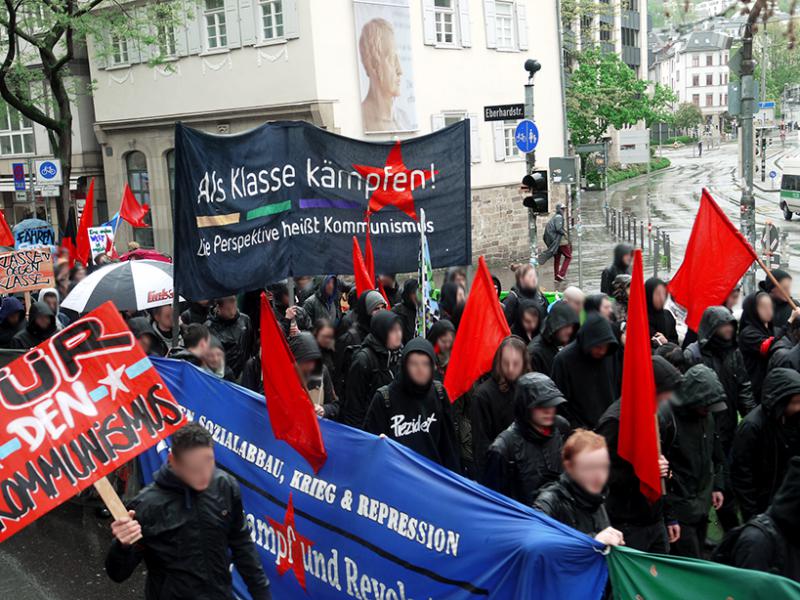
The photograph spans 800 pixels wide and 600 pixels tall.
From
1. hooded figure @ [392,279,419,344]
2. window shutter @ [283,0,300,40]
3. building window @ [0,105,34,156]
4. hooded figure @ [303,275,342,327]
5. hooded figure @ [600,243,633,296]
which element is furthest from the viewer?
building window @ [0,105,34,156]

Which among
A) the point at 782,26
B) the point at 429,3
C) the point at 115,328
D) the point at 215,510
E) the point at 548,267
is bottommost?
the point at 548,267

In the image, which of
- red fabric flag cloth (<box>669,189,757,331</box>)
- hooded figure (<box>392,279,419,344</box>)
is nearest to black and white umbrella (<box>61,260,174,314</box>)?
hooded figure (<box>392,279,419,344</box>)

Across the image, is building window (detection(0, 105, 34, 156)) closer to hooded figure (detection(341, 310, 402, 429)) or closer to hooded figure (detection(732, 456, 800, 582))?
hooded figure (detection(341, 310, 402, 429))

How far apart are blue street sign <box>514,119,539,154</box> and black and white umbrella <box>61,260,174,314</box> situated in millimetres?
6999

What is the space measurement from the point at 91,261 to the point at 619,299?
424 inches

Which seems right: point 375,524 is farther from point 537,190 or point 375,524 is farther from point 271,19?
point 271,19

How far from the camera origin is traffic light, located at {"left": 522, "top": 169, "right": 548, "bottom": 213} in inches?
576

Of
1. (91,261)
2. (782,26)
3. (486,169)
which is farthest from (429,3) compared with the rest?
(782,26)

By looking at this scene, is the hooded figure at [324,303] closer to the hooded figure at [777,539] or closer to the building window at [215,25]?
the hooded figure at [777,539]

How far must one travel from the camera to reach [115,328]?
4.96 meters

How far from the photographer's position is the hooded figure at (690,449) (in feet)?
18.3

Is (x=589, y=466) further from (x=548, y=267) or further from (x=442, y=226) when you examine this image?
(x=548, y=267)

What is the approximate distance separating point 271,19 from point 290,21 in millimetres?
1050

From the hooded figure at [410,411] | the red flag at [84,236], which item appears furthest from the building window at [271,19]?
the hooded figure at [410,411]
